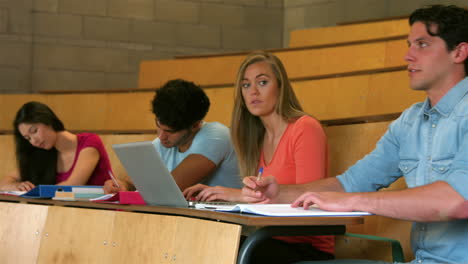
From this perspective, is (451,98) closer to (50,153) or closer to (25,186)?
(25,186)

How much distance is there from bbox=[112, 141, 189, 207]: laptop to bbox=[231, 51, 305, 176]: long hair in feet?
1.45

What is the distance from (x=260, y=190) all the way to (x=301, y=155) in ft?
0.92

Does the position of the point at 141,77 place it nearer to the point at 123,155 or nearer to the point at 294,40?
the point at 294,40

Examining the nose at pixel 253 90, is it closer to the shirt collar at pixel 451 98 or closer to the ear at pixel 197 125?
the ear at pixel 197 125

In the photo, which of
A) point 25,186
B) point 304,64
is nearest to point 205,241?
point 25,186

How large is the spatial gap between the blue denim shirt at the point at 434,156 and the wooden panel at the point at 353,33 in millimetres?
2592

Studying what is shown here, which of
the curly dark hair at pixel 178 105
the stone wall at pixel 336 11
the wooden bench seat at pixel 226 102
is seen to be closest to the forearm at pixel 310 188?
the wooden bench seat at pixel 226 102

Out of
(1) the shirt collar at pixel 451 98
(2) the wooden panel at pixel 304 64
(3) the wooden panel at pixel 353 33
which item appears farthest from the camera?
(3) the wooden panel at pixel 353 33

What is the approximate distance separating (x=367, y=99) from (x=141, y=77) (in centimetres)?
221

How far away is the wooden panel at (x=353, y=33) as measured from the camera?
4227 mm

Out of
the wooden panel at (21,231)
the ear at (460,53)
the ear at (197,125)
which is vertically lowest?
the wooden panel at (21,231)

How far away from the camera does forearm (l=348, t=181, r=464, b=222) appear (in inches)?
47.4

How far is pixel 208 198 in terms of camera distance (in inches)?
66.6

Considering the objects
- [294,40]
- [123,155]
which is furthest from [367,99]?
[294,40]
